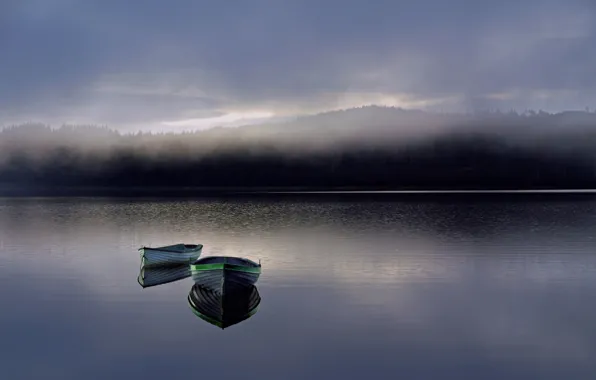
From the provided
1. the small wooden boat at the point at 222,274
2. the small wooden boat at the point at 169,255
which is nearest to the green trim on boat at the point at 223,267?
the small wooden boat at the point at 222,274

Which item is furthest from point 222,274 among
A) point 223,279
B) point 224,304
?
point 224,304

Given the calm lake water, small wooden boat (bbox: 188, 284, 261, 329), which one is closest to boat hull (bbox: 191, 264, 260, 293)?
small wooden boat (bbox: 188, 284, 261, 329)

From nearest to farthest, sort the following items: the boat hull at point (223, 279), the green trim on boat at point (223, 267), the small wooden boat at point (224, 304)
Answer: the small wooden boat at point (224, 304), the boat hull at point (223, 279), the green trim on boat at point (223, 267)

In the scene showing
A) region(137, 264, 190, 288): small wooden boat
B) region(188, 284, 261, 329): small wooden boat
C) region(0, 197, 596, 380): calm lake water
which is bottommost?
region(137, 264, 190, 288): small wooden boat

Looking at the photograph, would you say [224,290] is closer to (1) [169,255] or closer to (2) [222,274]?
(2) [222,274]

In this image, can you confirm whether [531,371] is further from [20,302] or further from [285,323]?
[20,302]

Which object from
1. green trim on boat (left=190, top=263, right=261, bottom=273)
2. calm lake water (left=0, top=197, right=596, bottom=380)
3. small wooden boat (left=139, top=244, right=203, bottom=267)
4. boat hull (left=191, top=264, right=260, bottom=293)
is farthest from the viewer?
small wooden boat (left=139, top=244, right=203, bottom=267)

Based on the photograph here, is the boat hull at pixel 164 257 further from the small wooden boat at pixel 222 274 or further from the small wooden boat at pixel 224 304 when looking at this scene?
the small wooden boat at pixel 222 274

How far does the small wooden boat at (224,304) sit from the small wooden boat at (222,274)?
56 centimetres

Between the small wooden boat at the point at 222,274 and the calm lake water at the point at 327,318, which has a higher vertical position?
the small wooden boat at the point at 222,274

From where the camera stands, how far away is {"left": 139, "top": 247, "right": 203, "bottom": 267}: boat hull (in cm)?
4519

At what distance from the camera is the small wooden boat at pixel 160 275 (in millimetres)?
39625

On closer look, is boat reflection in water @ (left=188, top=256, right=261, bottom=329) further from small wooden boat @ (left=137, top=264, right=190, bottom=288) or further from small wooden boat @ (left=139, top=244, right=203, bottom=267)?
small wooden boat @ (left=139, top=244, right=203, bottom=267)

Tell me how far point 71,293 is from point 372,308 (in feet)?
63.9
